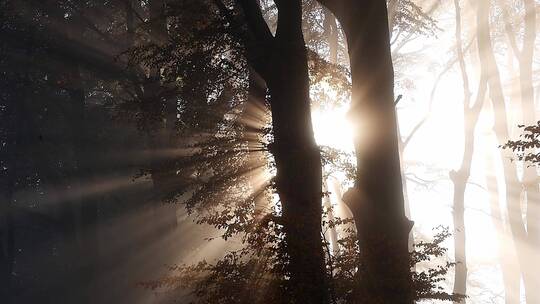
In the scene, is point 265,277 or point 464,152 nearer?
point 265,277

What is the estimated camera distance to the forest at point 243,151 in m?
6.13

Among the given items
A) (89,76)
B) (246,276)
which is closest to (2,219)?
(89,76)

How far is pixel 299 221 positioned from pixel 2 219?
1835 centimetres

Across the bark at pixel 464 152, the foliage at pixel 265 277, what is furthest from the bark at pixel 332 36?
the foliage at pixel 265 277

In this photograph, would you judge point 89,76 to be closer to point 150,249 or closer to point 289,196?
point 150,249

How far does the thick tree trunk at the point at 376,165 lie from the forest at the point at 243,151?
21mm

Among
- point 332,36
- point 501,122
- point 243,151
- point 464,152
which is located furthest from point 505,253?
point 243,151

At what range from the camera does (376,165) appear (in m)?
6.05

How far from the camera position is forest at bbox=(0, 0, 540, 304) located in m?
6.13

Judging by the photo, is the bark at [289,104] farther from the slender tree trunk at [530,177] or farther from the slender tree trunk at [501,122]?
the slender tree trunk at [501,122]

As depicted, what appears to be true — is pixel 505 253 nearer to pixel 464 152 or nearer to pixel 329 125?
pixel 464 152

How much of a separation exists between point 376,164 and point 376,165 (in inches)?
0.5

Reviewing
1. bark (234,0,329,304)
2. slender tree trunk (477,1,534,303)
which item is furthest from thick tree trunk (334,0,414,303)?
slender tree trunk (477,1,534,303)

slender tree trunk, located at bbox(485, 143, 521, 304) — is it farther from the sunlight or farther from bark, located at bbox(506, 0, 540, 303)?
the sunlight
